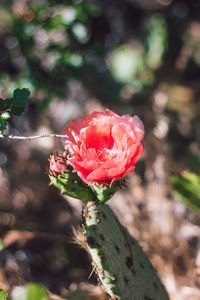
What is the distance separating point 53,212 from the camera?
2.71 metres

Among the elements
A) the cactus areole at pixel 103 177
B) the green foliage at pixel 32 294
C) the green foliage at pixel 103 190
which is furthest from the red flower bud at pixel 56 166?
the green foliage at pixel 32 294

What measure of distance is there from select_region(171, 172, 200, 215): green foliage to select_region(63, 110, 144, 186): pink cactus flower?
2.47 ft

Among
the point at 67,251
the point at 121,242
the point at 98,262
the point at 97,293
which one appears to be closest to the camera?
the point at 98,262

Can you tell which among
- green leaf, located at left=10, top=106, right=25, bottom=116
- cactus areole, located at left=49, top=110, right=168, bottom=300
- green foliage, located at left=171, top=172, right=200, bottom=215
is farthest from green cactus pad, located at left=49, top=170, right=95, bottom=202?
green foliage, located at left=171, top=172, right=200, bottom=215

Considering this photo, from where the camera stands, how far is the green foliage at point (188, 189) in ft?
5.99

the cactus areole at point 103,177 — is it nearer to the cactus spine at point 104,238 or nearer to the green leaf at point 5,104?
the cactus spine at point 104,238

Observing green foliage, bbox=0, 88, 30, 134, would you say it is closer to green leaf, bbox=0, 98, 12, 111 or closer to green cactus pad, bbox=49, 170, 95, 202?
green leaf, bbox=0, 98, 12, 111

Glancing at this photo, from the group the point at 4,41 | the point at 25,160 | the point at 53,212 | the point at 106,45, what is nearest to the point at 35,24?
the point at 4,41

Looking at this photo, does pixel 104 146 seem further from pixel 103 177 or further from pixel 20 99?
pixel 20 99

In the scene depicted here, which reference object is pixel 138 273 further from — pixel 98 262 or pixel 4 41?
pixel 4 41

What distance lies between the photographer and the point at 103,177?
107 cm

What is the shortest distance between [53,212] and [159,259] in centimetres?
93

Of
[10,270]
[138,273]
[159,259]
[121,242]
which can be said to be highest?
[121,242]

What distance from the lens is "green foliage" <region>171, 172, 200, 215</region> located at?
1.83 m
